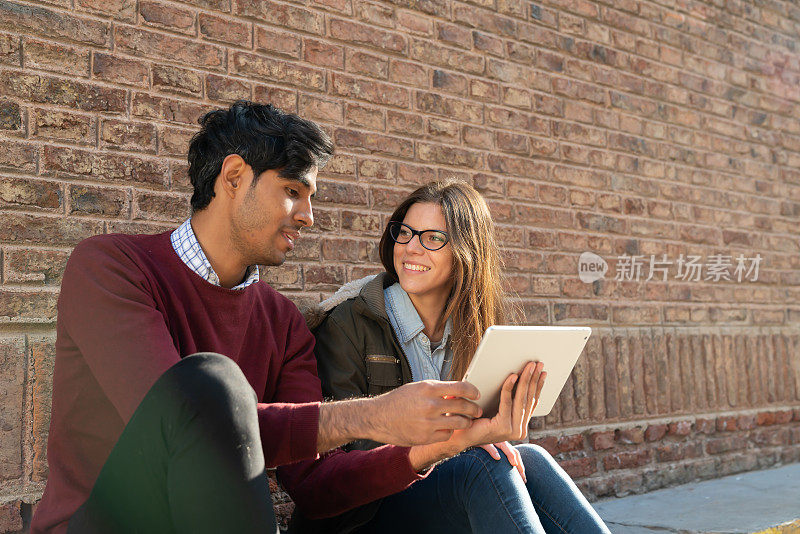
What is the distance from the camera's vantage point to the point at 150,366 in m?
1.60

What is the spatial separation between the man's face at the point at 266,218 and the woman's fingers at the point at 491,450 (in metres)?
0.75

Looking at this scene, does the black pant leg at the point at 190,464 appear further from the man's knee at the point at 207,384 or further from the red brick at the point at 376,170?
the red brick at the point at 376,170

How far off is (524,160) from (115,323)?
7.90ft

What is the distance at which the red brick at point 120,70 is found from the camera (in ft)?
8.14

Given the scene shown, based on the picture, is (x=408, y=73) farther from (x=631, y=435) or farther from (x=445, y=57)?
(x=631, y=435)

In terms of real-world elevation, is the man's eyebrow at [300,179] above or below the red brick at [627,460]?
above

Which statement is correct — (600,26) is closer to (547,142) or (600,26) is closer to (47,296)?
(547,142)

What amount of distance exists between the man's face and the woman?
1.50 feet

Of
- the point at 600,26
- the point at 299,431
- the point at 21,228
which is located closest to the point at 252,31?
the point at 21,228

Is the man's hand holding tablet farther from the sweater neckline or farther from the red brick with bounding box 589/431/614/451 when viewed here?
the red brick with bounding box 589/431/614/451

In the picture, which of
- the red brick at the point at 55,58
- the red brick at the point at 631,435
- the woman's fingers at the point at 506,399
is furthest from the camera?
the red brick at the point at 631,435

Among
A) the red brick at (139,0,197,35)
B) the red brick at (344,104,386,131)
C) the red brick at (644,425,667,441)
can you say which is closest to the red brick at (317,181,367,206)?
the red brick at (344,104,386,131)

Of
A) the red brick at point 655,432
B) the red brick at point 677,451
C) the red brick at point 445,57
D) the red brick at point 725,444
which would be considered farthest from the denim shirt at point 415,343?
the red brick at point 725,444

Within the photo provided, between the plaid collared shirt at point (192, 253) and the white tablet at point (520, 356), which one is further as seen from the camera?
the plaid collared shirt at point (192, 253)
